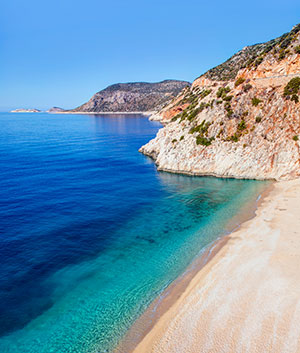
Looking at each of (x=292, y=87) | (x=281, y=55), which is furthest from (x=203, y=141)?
(x=281, y=55)

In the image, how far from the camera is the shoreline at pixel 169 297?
1360 centimetres

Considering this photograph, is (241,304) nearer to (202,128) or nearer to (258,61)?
(202,128)

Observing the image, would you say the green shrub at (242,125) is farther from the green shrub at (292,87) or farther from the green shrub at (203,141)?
the green shrub at (292,87)

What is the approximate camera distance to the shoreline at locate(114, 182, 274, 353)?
13.6 m

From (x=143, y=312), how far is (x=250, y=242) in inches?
450

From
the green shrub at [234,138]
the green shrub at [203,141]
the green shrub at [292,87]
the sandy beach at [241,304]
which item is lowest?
the sandy beach at [241,304]

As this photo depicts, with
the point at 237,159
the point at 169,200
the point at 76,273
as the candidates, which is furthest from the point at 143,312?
the point at 237,159

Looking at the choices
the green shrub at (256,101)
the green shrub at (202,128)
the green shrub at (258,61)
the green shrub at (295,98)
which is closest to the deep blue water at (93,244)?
the green shrub at (202,128)

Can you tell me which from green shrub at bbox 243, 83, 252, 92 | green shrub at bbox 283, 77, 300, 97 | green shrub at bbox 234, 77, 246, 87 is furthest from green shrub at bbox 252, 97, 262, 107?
green shrub at bbox 234, 77, 246, 87

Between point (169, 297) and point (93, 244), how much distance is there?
9351mm

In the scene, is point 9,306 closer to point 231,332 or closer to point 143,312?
point 143,312

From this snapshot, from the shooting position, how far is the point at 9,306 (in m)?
15.9

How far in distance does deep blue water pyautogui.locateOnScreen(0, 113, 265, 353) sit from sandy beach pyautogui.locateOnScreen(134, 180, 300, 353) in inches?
85.1

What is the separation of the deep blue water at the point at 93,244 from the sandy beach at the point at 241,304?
216 centimetres
